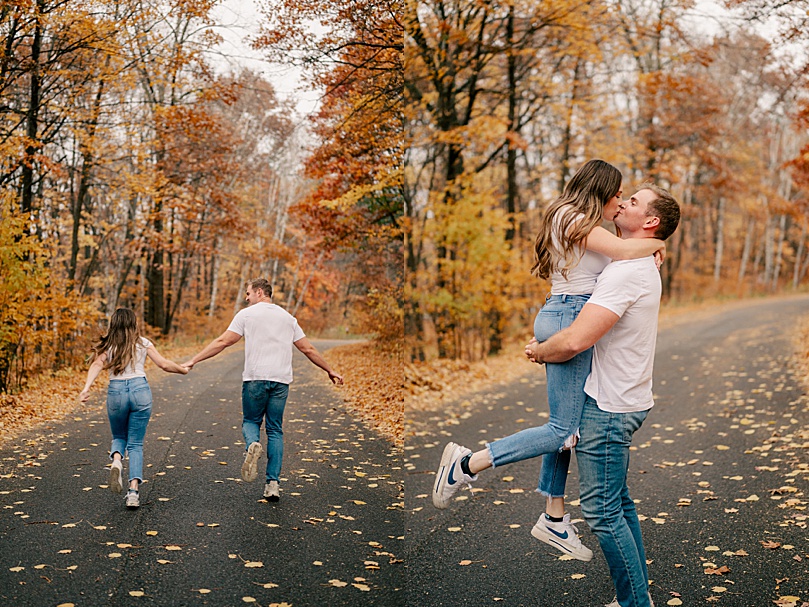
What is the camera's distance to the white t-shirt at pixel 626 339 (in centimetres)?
248

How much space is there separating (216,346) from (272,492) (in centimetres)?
65

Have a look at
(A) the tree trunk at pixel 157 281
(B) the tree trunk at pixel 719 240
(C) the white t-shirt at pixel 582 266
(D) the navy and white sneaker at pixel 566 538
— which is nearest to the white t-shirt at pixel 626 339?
(C) the white t-shirt at pixel 582 266

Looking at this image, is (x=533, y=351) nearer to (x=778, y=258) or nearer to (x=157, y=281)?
(x=157, y=281)

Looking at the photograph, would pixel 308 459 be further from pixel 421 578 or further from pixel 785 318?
pixel 785 318

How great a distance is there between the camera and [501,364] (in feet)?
33.6

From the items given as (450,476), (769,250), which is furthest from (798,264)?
(450,476)

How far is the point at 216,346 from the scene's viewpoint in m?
3.10

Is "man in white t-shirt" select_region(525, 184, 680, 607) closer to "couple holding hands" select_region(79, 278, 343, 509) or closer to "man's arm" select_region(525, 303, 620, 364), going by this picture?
"man's arm" select_region(525, 303, 620, 364)

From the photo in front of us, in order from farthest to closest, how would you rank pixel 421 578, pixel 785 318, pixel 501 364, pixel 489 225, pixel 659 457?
pixel 785 318 → pixel 501 364 → pixel 489 225 → pixel 659 457 → pixel 421 578

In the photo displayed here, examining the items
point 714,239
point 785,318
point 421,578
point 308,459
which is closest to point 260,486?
point 308,459

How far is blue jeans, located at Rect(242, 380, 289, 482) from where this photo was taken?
3.17 metres

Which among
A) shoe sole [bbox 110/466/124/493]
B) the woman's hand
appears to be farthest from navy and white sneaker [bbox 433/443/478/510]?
shoe sole [bbox 110/466/124/493]

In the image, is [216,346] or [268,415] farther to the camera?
[268,415]

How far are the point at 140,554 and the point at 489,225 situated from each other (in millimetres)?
7306
